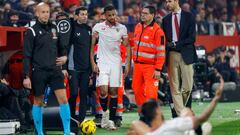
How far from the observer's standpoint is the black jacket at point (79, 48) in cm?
1711

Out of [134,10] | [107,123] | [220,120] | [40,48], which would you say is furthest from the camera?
[134,10]

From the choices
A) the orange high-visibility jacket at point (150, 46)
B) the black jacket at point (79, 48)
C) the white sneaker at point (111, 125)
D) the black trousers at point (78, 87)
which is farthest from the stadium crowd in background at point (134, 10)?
the orange high-visibility jacket at point (150, 46)

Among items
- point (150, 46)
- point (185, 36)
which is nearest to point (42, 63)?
point (150, 46)

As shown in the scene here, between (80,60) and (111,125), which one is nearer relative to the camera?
(80,60)

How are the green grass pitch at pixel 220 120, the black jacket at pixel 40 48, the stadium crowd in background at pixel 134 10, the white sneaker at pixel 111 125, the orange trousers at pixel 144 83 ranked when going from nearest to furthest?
the black jacket at pixel 40 48
the green grass pitch at pixel 220 120
the orange trousers at pixel 144 83
the white sneaker at pixel 111 125
the stadium crowd in background at pixel 134 10

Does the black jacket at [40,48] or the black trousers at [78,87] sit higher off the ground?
the black jacket at [40,48]

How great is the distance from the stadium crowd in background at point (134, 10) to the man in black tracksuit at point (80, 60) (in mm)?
4734

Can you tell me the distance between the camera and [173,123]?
1074 centimetres

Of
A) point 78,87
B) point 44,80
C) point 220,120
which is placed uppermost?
point 44,80

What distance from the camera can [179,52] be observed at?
660 inches

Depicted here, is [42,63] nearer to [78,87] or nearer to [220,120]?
[78,87]

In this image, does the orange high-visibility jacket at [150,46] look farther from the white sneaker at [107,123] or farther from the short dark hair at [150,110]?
the short dark hair at [150,110]

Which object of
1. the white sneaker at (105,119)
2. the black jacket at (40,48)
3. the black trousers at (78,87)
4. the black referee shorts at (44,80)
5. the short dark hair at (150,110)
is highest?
the black jacket at (40,48)

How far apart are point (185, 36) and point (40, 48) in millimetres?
2963
